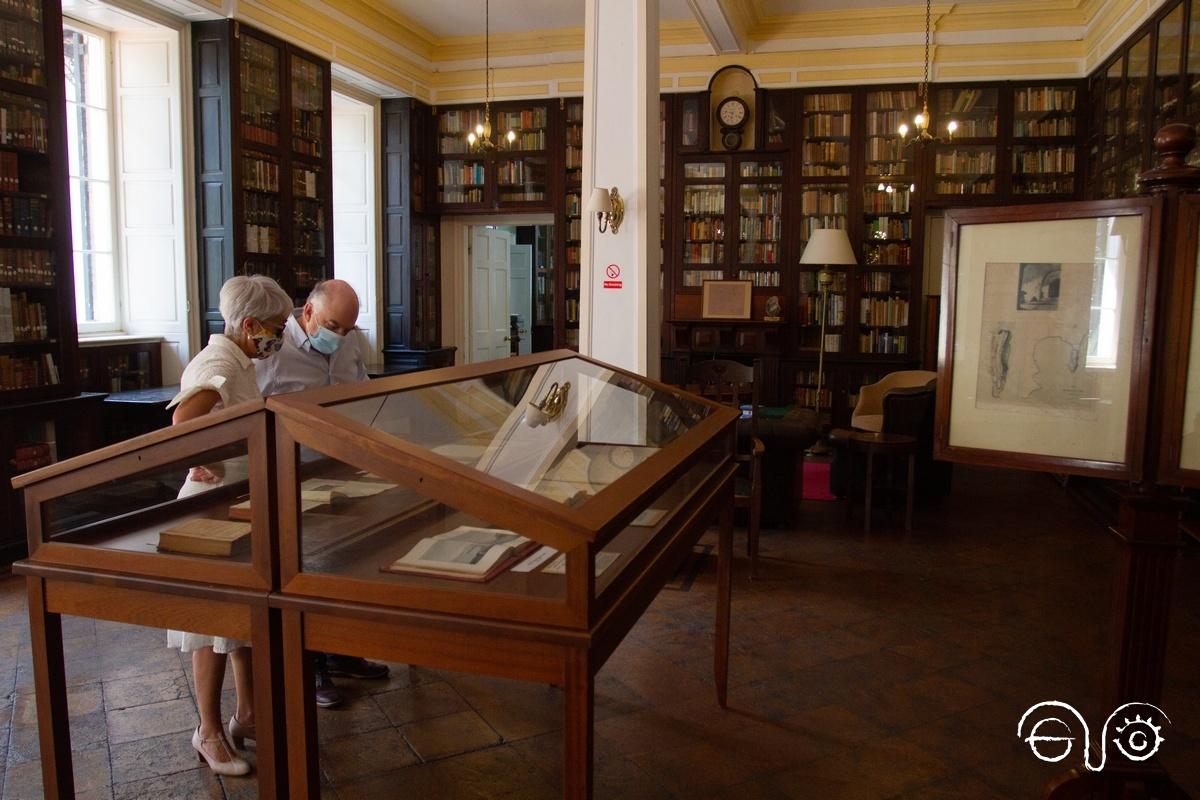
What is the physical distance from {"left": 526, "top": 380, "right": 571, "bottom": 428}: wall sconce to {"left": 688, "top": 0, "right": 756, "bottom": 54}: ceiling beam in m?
5.61

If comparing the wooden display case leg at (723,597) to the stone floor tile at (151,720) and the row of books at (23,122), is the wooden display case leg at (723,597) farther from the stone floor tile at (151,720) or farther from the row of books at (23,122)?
the row of books at (23,122)

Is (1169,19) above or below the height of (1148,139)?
above

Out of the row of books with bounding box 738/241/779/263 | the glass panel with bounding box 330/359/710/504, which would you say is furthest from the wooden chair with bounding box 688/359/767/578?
the row of books with bounding box 738/241/779/263

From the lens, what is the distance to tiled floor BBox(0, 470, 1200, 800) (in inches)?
104

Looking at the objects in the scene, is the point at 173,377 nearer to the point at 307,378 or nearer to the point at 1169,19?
the point at 307,378

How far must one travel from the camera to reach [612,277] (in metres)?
5.23

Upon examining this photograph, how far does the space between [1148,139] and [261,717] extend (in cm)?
701

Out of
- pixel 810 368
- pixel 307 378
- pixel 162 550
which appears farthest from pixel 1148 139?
pixel 162 550

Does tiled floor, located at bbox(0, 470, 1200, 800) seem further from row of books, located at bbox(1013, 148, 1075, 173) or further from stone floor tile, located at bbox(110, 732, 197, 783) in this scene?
row of books, located at bbox(1013, 148, 1075, 173)

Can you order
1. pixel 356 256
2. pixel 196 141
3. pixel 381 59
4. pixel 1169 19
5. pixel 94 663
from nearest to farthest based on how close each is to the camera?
pixel 94 663, pixel 1169 19, pixel 196 141, pixel 381 59, pixel 356 256

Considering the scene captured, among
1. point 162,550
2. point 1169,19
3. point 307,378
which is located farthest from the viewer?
point 1169,19

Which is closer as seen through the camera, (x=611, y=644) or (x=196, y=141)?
(x=611, y=644)

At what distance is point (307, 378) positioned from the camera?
128 inches

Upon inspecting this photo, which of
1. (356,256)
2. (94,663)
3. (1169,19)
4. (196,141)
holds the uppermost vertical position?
(1169,19)
